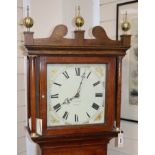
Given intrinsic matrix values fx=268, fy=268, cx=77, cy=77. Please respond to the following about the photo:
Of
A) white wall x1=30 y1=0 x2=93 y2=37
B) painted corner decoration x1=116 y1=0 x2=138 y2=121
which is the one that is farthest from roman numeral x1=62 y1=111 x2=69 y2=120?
white wall x1=30 y1=0 x2=93 y2=37

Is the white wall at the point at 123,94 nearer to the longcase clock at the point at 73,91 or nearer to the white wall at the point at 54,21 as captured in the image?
the white wall at the point at 54,21

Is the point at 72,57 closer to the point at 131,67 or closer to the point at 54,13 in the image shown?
the point at 131,67

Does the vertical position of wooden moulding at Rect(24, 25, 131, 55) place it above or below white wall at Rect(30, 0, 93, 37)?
below

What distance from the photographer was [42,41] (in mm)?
1141

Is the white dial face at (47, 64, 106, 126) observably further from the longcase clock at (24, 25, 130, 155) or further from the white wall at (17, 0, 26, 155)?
the white wall at (17, 0, 26, 155)

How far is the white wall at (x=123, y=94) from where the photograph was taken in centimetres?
170

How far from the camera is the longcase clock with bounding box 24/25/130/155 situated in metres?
1.16

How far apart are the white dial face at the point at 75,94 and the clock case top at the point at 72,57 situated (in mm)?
30

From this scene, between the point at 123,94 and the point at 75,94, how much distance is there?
600 millimetres

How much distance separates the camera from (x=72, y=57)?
1211 mm

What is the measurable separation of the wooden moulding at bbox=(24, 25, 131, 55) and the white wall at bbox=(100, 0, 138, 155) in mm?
492
